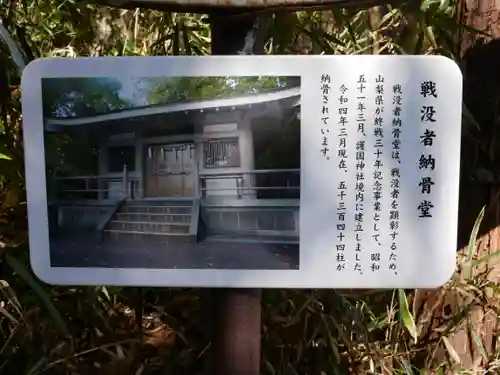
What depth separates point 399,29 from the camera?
1901 mm

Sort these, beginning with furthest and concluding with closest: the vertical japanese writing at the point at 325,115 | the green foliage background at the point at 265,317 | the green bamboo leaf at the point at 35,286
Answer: the green foliage background at the point at 265,317, the green bamboo leaf at the point at 35,286, the vertical japanese writing at the point at 325,115

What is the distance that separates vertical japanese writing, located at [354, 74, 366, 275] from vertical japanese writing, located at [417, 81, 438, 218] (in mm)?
84

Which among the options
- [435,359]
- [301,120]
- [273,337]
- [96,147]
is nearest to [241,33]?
[301,120]

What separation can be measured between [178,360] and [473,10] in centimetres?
105

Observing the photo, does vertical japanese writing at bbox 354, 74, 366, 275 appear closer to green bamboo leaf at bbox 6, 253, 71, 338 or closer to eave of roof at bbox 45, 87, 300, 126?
eave of roof at bbox 45, 87, 300, 126

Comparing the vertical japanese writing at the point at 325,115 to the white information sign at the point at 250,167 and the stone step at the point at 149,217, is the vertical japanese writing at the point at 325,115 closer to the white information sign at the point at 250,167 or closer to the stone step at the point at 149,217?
the white information sign at the point at 250,167

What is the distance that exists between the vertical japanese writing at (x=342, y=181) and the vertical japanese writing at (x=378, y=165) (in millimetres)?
43

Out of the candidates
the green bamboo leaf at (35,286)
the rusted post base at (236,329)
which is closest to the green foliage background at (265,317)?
the green bamboo leaf at (35,286)

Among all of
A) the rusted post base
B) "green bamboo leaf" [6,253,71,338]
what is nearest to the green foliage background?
"green bamboo leaf" [6,253,71,338]

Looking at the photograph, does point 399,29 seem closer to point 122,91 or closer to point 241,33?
point 241,33

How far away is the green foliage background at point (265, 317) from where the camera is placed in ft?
5.32

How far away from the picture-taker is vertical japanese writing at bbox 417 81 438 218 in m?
1.06

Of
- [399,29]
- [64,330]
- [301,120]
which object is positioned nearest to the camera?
[301,120]

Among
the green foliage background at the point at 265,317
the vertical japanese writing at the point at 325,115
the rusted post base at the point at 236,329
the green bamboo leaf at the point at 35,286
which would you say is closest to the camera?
the vertical japanese writing at the point at 325,115
